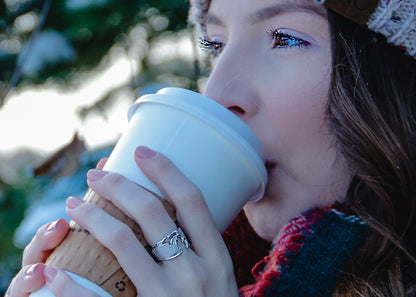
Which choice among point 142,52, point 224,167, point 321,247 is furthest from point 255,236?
point 142,52

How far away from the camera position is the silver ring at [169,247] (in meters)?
0.66

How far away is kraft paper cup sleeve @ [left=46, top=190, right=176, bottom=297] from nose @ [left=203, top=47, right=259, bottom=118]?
0.28 m

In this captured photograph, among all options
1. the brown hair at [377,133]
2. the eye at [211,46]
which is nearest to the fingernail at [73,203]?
the brown hair at [377,133]

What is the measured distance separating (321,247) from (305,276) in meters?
0.07

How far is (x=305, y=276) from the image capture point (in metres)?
0.84

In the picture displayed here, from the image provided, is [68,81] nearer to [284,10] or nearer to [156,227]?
[284,10]

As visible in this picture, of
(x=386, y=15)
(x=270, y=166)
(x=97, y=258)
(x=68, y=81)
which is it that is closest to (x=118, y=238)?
(x=97, y=258)

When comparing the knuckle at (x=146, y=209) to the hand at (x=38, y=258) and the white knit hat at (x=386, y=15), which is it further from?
the white knit hat at (x=386, y=15)

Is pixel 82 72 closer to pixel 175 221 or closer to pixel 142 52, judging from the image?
pixel 142 52

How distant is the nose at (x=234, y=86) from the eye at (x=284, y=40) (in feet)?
0.25

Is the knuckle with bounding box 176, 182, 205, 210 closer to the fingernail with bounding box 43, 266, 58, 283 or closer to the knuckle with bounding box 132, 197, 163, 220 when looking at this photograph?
the knuckle with bounding box 132, 197, 163, 220

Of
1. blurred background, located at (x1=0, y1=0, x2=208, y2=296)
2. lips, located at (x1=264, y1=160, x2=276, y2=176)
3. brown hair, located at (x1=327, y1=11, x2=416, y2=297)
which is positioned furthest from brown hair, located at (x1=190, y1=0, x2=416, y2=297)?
blurred background, located at (x1=0, y1=0, x2=208, y2=296)

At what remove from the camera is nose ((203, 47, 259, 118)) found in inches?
33.8

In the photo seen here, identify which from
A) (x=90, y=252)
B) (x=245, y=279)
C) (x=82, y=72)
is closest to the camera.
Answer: (x=90, y=252)
